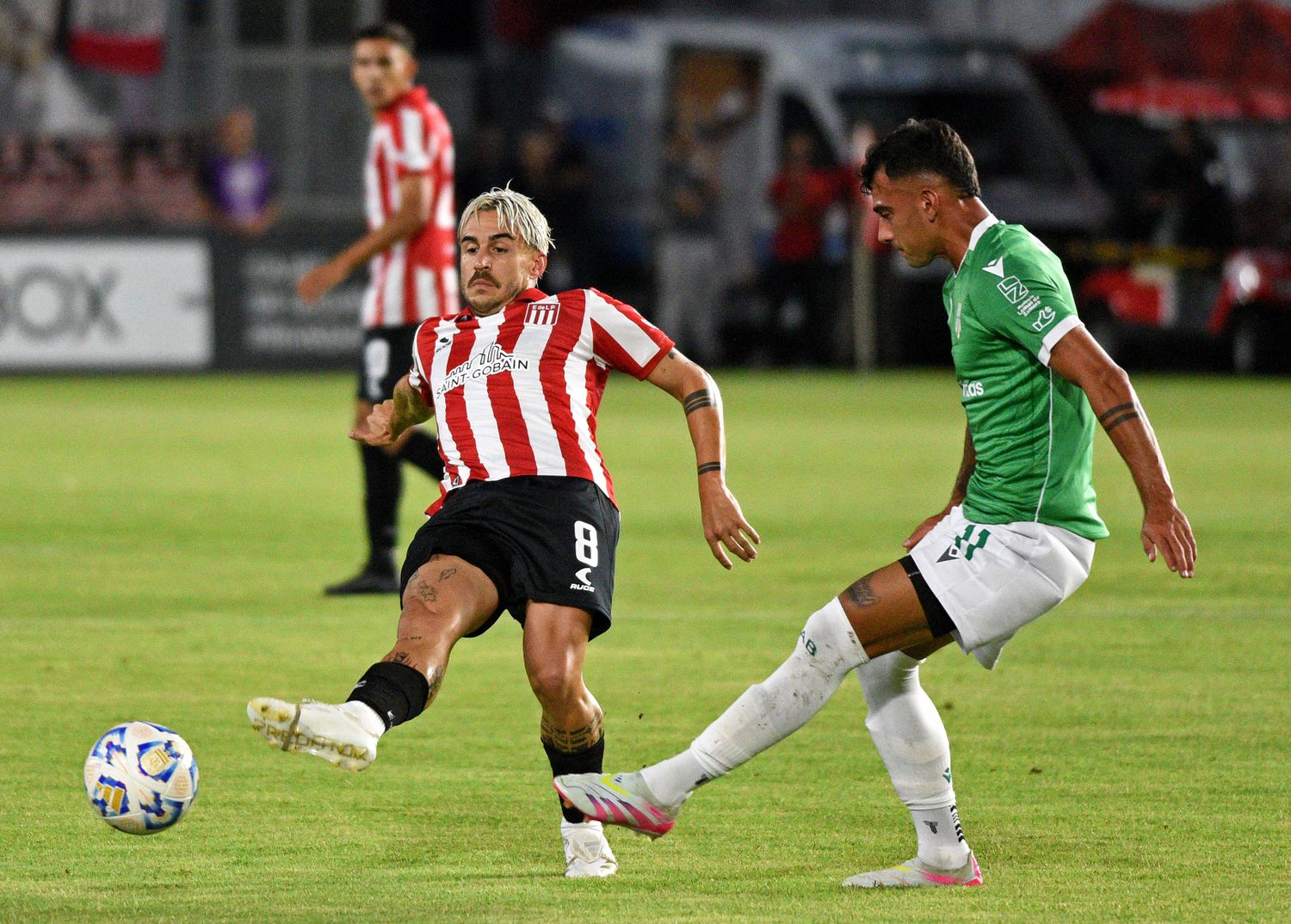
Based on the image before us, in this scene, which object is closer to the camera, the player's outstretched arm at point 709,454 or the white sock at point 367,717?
the white sock at point 367,717

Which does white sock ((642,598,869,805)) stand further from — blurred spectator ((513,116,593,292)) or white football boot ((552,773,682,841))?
blurred spectator ((513,116,593,292))

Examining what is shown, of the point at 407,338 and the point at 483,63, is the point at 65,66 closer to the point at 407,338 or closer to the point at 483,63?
the point at 483,63

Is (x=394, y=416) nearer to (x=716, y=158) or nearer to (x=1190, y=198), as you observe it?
(x=716, y=158)

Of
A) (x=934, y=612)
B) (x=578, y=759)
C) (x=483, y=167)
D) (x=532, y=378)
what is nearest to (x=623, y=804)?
(x=578, y=759)

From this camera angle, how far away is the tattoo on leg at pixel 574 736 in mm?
5227

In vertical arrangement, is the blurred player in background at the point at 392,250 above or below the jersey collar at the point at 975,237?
below

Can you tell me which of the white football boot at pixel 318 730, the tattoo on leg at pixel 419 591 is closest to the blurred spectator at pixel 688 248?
the tattoo on leg at pixel 419 591

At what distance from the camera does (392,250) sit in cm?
975

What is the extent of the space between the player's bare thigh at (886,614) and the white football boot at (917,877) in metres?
0.50

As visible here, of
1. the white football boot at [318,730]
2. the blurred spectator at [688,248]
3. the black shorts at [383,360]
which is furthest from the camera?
the blurred spectator at [688,248]

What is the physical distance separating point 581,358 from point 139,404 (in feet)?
49.2

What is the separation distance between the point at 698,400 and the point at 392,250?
4.54m

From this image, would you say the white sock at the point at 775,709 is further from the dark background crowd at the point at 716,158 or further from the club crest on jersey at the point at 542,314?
the dark background crowd at the point at 716,158

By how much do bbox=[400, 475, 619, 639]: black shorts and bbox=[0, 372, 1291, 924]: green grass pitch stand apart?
2.01 feet
